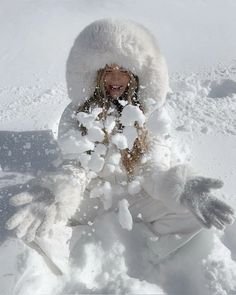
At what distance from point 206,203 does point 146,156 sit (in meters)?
0.31

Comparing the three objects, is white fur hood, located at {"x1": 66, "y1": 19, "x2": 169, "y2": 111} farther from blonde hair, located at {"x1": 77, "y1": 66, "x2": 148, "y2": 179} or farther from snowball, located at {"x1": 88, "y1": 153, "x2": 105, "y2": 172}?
snowball, located at {"x1": 88, "y1": 153, "x2": 105, "y2": 172}

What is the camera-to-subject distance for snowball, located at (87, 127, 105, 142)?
1.42 metres

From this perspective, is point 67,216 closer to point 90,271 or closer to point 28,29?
point 90,271

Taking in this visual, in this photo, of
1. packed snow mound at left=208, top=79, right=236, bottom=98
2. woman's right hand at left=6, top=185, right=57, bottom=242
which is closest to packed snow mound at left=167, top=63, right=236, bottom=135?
packed snow mound at left=208, top=79, right=236, bottom=98

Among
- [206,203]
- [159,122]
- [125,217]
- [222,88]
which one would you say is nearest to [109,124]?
[159,122]

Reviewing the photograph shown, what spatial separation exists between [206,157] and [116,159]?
→ 49 centimetres

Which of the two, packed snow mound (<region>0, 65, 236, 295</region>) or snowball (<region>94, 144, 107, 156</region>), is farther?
snowball (<region>94, 144, 107, 156</region>)

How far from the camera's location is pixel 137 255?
1.42m

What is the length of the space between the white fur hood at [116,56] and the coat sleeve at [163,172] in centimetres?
14

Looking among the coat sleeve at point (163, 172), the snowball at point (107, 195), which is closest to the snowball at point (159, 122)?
the coat sleeve at point (163, 172)

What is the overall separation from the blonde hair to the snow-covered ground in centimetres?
19

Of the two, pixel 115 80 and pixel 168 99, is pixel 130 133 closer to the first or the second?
pixel 115 80

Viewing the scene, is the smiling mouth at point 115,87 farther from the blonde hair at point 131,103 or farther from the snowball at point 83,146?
the snowball at point 83,146

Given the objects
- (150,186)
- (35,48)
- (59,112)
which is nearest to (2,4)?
(35,48)
